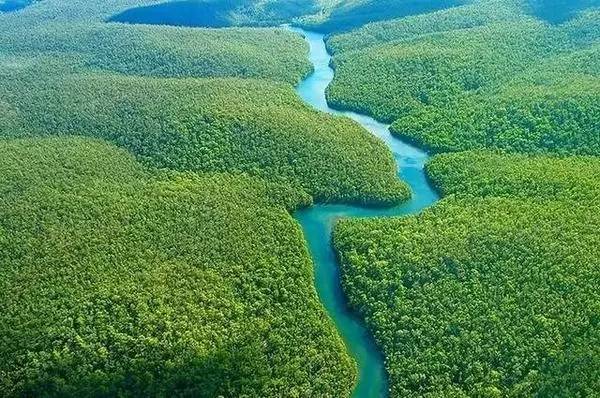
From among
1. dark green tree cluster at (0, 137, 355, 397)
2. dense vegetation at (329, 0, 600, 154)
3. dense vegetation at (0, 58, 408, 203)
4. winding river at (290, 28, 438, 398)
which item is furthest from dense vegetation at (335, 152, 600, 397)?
dense vegetation at (329, 0, 600, 154)

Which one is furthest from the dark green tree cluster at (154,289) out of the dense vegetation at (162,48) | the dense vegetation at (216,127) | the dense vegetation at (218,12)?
the dense vegetation at (218,12)

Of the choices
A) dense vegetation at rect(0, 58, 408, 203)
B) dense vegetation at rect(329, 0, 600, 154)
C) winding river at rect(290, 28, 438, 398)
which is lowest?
winding river at rect(290, 28, 438, 398)

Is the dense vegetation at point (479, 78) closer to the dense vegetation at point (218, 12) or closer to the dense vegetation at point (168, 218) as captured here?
the dense vegetation at point (168, 218)

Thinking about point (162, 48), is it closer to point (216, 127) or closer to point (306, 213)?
point (216, 127)

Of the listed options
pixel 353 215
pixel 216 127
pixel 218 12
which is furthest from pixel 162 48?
pixel 353 215

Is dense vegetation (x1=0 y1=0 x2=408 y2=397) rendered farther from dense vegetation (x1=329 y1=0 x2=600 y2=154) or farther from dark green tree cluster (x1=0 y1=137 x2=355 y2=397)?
dense vegetation (x1=329 y1=0 x2=600 y2=154)

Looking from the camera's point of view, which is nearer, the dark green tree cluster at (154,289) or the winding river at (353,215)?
the dark green tree cluster at (154,289)
